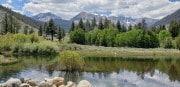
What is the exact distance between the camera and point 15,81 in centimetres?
4100

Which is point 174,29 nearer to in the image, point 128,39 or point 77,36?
point 128,39

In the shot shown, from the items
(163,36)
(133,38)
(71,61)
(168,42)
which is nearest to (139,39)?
(133,38)

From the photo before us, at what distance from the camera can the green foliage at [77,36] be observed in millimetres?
184312

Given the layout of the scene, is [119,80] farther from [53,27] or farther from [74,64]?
[53,27]

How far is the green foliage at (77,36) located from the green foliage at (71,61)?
10952 centimetres

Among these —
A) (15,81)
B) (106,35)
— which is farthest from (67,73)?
(106,35)

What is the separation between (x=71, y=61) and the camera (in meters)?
73.0

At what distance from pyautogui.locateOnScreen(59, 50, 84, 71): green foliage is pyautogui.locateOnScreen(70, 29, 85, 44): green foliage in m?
110

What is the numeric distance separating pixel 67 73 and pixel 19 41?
212ft

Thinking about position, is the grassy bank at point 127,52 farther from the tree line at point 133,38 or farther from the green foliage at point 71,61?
the green foliage at point 71,61

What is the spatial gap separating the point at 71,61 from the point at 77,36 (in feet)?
368

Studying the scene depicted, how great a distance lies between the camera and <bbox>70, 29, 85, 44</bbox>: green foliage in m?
184

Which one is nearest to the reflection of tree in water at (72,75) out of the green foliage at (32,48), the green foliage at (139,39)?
the green foliage at (32,48)

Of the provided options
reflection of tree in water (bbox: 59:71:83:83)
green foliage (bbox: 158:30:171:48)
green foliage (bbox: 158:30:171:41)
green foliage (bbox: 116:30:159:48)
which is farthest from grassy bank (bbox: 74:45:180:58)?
reflection of tree in water (bbox: 59:71:83:83)
